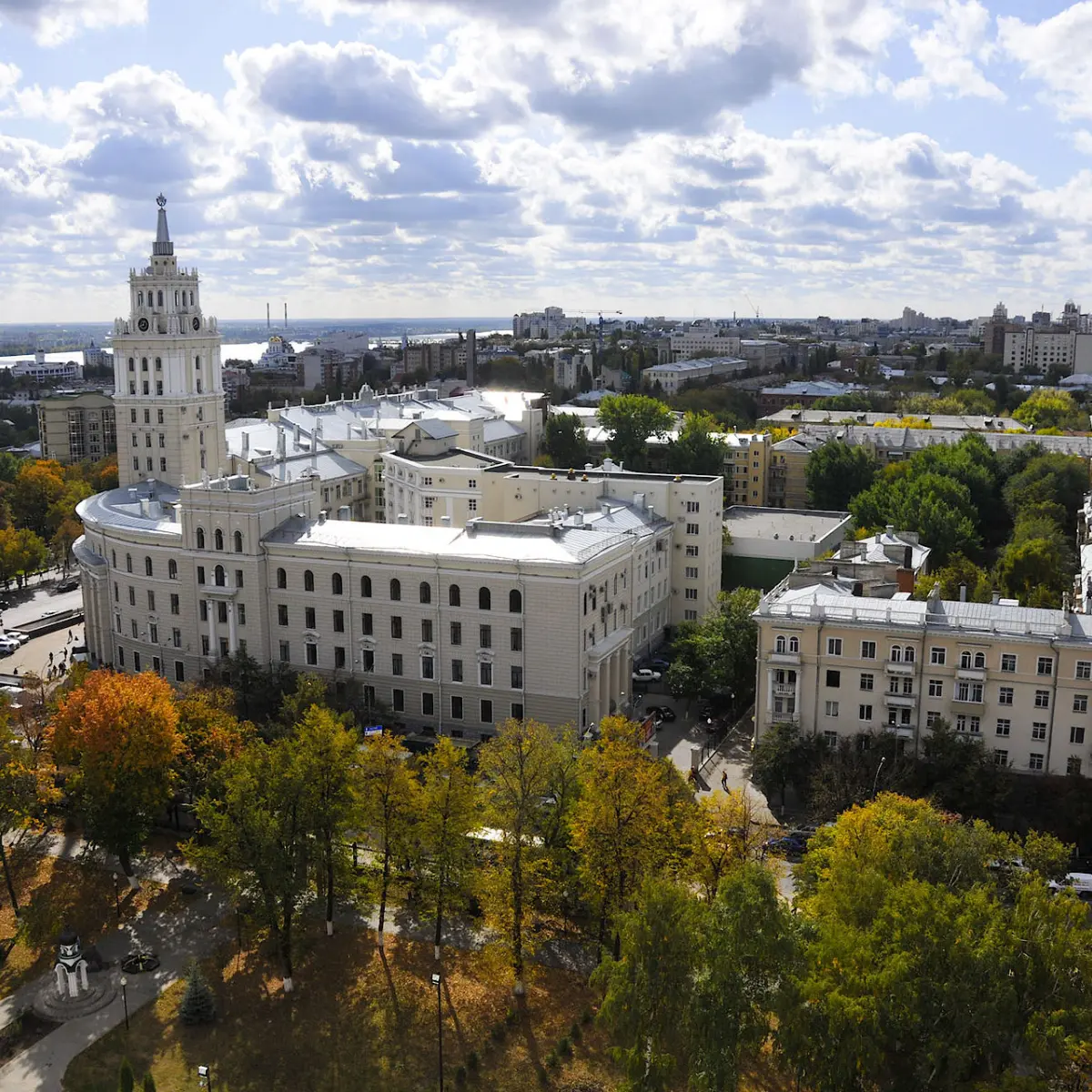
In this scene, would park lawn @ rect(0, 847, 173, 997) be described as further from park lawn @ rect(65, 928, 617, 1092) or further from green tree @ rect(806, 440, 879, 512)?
green tree @ rect(806, 440, 879, 512)

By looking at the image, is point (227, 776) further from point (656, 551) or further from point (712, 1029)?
point (656, 551)

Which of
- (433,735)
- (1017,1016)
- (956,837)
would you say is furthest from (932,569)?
(1017,1016)

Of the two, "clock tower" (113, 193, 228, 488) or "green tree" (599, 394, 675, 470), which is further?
"green tree" (599, 394, 675, 470)

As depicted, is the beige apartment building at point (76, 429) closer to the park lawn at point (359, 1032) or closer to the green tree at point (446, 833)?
the park lawn at point (359, 1032)

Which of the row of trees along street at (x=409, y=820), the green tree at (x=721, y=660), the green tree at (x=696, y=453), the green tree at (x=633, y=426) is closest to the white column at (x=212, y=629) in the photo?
the row of trees along street at (x=409, y=820)

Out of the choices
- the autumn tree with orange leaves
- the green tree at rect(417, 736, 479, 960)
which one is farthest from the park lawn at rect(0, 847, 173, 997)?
the green tree at rect(417, 736, 479, 960)

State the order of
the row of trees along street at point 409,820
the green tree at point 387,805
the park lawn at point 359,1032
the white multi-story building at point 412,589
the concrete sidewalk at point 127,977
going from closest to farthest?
1. the park lawn at point 359,1032
2. the concrete sidewalk at point 127,977
3. the row of trees along street at point 409,820
4. the green tree at point 387,805
5. the white multi-story building at point 412,589

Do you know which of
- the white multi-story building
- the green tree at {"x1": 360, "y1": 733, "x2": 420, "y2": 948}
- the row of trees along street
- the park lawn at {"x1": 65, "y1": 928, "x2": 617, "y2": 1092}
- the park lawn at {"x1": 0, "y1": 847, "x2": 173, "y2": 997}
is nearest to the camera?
the park lawn at {"x1": 65, "y1": 928, "x2": 617, "y2": 1092}
